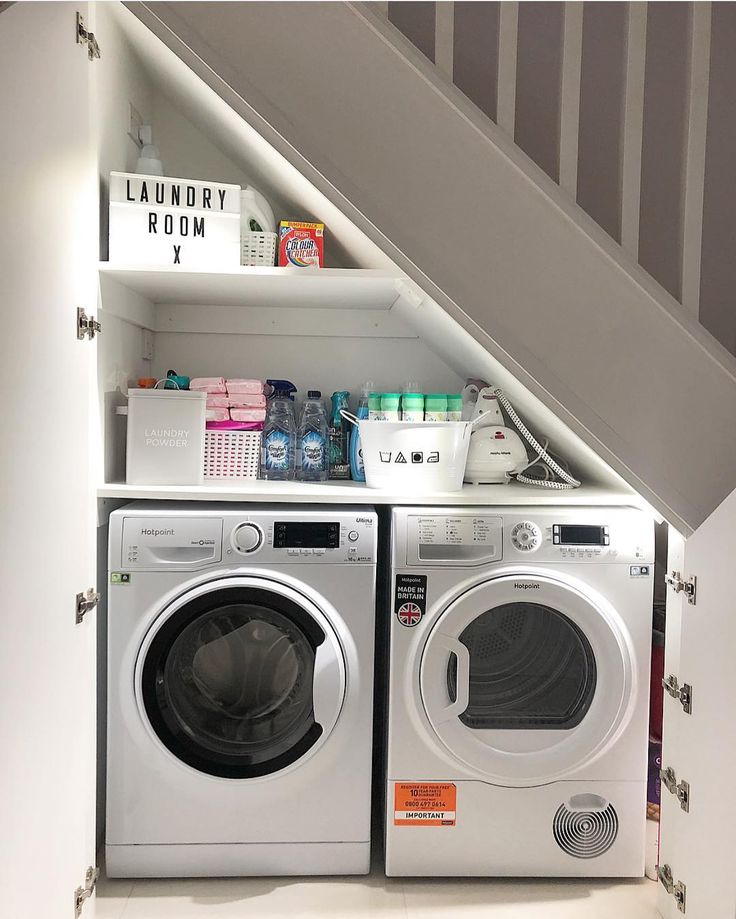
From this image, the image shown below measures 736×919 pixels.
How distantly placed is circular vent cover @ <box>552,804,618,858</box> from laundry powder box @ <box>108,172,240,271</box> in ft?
5.68

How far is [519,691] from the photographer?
6.68 ft

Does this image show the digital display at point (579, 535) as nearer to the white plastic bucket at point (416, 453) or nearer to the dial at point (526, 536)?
the dial at point (526, 536)

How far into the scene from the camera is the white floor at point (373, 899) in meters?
1.90

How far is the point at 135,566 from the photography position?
1969mm

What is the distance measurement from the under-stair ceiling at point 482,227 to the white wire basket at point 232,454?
1.41 meters

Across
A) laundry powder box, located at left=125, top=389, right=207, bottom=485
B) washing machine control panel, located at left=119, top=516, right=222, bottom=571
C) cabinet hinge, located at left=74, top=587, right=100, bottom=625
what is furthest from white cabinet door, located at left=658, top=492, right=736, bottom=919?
laundry powder box, located at left=125, top=389, right=207, bottom=485

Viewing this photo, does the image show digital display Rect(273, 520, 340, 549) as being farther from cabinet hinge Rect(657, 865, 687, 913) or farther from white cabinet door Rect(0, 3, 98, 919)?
cabinet hinge Rect(657, 865, 687, 913)

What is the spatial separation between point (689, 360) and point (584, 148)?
1.01 feet

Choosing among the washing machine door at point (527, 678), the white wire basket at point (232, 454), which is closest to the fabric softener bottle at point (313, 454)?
the white wire basket at point (232, 454)

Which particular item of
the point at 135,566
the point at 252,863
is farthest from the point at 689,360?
the point at 252,863

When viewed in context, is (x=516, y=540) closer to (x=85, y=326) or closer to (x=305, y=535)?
(x=305, y=535)

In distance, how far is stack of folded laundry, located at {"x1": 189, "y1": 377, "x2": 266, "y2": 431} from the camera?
230cm

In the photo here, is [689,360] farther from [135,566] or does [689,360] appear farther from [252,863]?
[252,863]

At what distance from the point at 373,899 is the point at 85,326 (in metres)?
1.59
